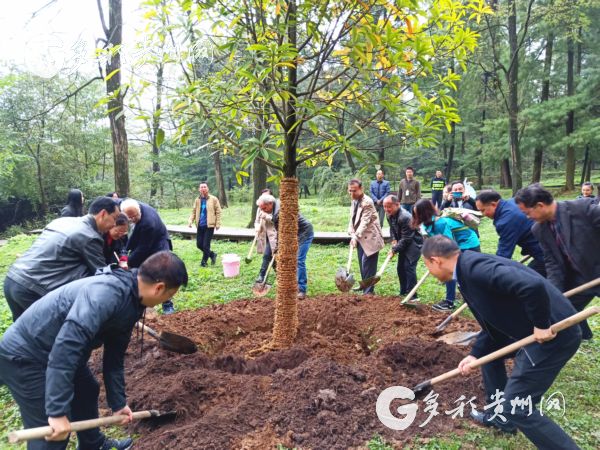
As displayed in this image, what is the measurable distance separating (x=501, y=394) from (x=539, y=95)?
26636 millimetres

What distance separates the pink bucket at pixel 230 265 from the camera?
736 centimetres

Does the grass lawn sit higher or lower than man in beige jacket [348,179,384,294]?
lower

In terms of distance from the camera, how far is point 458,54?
128 inches

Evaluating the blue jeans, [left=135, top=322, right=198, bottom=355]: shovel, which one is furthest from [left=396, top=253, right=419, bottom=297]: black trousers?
→ [left=135, top=322, right=198, bottom=355]: shovel

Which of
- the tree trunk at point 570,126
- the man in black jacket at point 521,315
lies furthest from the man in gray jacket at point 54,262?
the tree trunk at point 570,126

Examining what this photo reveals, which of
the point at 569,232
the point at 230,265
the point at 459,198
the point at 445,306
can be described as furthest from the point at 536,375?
the point at 459,198

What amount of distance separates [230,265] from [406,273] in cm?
325

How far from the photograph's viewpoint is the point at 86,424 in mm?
2266

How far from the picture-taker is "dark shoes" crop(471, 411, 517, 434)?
2.74m

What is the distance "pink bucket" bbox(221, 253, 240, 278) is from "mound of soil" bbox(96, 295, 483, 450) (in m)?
2.48

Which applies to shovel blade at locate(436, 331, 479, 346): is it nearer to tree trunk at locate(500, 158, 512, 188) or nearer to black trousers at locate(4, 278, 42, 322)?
black trousers at locate(4, 278, 42, 322)

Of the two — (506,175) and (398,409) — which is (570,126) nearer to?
(506,175)

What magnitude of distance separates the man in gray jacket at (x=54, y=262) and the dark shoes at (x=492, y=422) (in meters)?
3.15

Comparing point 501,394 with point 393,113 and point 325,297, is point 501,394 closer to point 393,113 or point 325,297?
point 393,113
